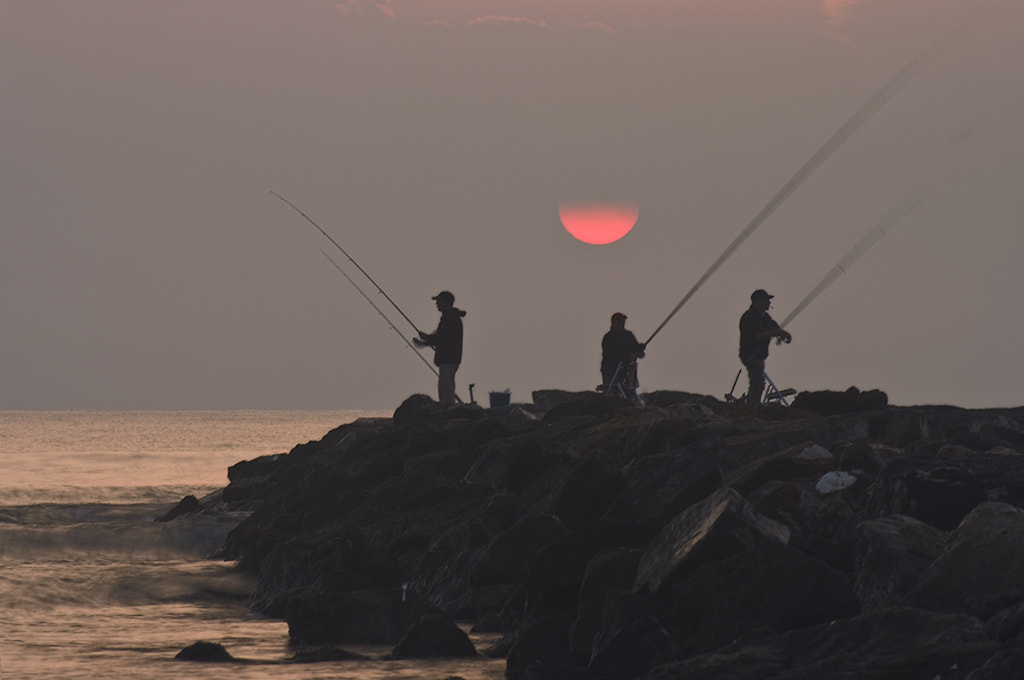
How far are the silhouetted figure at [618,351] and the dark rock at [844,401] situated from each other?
338cm

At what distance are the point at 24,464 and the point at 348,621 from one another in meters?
36.0

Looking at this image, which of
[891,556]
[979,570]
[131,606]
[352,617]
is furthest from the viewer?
[131,606]

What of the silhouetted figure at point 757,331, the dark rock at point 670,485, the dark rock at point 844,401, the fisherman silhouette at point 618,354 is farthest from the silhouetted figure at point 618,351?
the dark rock at point 670,485

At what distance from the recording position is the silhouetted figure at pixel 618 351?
15.2 metres

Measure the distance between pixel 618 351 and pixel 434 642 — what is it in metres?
8.39

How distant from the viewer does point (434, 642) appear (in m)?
7.17

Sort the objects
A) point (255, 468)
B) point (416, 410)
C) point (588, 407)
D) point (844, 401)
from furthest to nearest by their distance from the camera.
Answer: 1. point (255, 468)
2. point (416, 410)
3. point (588, 407)
4. point (844, 401)

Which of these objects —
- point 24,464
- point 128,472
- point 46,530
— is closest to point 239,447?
point 24,464

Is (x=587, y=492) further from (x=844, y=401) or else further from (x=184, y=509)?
(x=184, y=509)

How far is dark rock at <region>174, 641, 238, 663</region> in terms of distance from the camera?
289 inches

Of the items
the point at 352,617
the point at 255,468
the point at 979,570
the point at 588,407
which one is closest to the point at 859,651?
the point at 979,570

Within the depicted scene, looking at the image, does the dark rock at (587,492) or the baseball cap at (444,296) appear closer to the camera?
the dark rock at (587,492)

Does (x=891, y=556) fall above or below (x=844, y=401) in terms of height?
below

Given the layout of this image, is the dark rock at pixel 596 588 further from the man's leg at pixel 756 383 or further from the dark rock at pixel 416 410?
the dark rock at pixel 416 410
